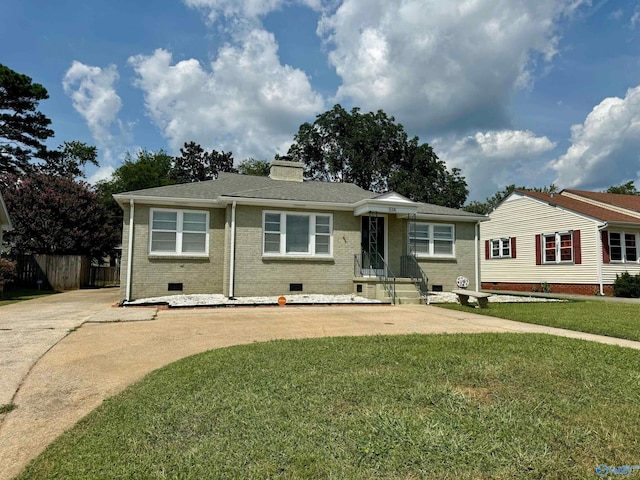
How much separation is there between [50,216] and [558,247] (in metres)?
26.6

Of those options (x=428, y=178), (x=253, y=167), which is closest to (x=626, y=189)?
(x=428, y=178)

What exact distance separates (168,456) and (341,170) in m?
37.2

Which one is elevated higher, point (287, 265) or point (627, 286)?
point (287, 265)

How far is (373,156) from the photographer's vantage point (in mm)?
38375

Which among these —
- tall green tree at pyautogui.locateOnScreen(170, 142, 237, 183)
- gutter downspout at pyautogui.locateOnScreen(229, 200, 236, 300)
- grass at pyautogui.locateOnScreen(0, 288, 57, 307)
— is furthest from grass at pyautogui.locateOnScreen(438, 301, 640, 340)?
tall green tree at pyautogui.locateOnScreen(170, 142, 237, 183)

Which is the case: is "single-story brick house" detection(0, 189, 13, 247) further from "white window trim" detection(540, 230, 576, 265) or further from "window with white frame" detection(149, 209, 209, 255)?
"white window trim" detection(540, 230, 576, 265)

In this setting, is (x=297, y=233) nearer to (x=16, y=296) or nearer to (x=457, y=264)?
(x=457, y=264)

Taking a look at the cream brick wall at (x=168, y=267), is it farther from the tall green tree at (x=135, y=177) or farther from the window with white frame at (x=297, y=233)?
the tall green tree at (x=135, y=177)

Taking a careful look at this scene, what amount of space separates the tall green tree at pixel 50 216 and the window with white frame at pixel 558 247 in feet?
79.8

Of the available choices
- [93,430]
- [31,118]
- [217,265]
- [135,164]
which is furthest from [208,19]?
[135,164]

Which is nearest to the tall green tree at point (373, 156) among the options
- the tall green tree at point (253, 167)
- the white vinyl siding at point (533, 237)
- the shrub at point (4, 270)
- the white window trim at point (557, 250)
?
the tall green tree at point (253, 167)

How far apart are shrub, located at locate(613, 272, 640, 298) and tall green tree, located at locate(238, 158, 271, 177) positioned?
117 ft

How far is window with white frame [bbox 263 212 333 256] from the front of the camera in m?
13.9

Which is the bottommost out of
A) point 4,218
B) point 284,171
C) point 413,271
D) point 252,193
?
point 413,271
